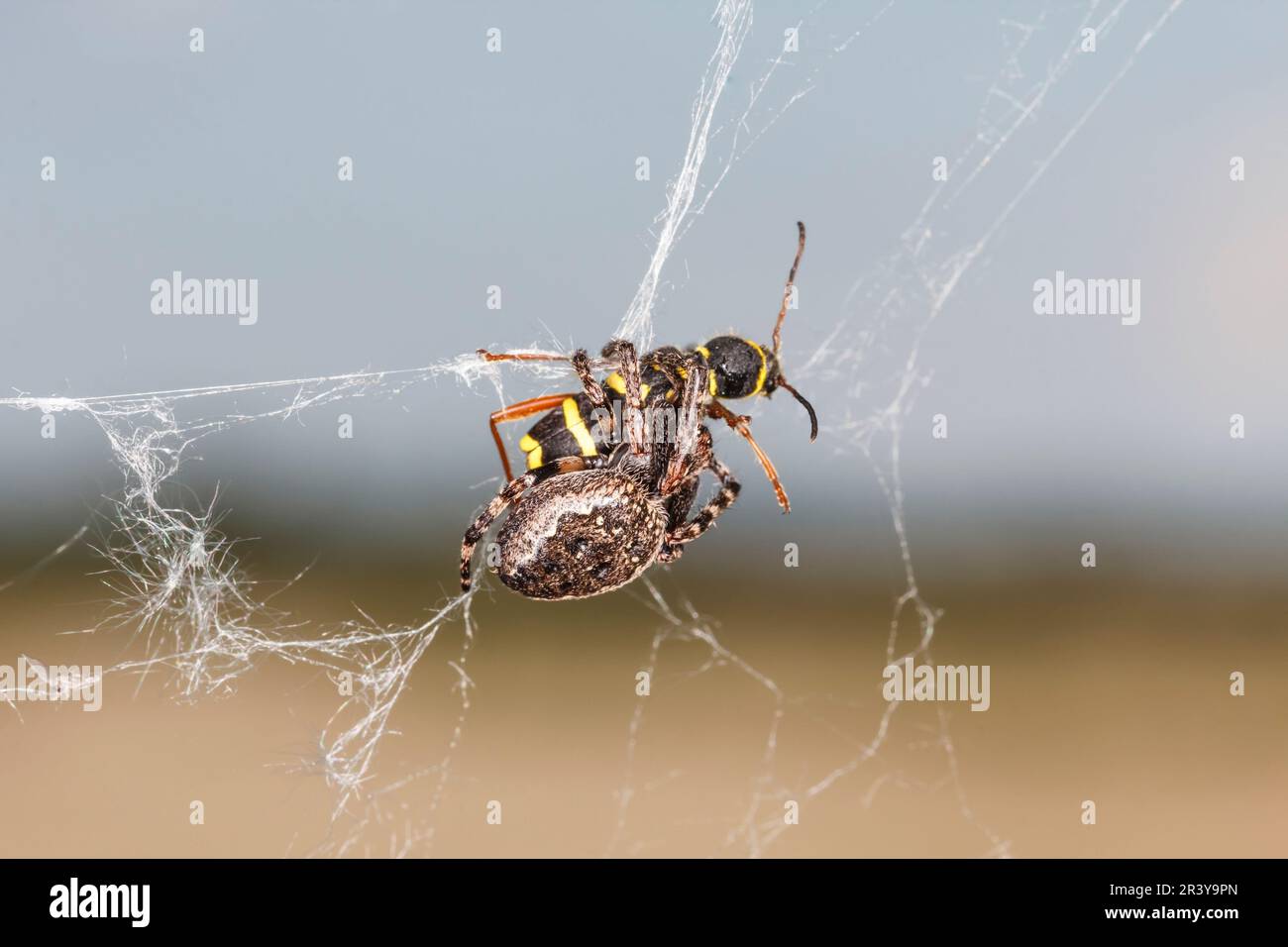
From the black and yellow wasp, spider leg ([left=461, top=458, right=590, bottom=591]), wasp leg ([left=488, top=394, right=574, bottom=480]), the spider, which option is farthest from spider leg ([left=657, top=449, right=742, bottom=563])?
wasp leg ([left=488, top=394, right=574, bottom=480])

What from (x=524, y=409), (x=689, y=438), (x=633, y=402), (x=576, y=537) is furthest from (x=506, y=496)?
(x=689, y=438)

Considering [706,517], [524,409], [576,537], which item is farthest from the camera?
[706,517]

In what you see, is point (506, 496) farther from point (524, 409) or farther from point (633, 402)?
point (633, 402)

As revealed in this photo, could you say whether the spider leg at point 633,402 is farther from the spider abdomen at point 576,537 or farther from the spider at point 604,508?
the spider abdomen at point 576,537

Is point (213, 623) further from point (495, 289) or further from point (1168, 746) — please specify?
point (1168, 746)

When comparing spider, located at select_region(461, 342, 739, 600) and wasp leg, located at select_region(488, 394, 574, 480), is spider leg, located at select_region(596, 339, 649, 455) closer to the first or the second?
spider, located at select_region(461, 342, 739, 600)

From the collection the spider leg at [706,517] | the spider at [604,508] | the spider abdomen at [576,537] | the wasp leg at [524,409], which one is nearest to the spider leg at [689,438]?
the spider at [604,508]

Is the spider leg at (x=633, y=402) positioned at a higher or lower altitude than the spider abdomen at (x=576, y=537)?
higher
